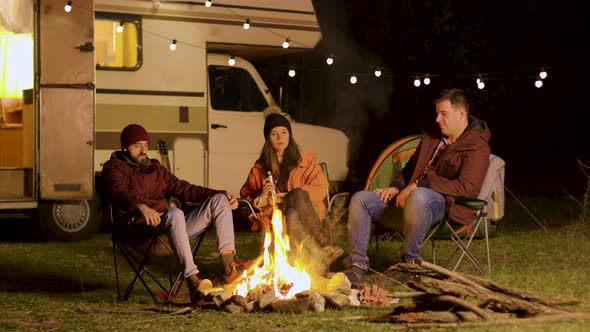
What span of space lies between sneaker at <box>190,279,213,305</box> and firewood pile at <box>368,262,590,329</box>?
100cm

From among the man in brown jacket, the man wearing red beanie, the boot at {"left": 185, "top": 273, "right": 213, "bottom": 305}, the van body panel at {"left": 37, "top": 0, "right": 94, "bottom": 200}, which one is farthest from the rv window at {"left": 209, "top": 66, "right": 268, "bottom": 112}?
the boot at {"left": 185, "top": 273, "right": 213, "bottom": 305}

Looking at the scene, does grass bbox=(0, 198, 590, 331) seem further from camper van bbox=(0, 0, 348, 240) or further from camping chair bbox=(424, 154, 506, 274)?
camper van bbox=(0, 0, 348, 240)

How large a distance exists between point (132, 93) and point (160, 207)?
355 cm

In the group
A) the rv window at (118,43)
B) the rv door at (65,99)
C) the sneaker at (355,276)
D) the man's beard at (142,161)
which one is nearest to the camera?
the sneaker at (355,276)

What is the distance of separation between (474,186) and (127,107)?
4.19m

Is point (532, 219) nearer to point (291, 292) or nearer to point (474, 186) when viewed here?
point (474, 186)

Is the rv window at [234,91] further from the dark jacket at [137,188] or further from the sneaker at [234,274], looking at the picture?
the sneaker at [234,274]

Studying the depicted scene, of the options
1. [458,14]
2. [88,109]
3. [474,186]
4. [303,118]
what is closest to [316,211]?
[474,186]

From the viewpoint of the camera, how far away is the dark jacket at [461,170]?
6168 millimetres

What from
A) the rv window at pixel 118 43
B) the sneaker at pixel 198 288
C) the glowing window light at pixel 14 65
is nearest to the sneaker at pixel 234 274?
the sneaker at pixel 198 288

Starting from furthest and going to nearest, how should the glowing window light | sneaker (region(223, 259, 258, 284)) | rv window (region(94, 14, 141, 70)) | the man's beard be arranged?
the glowing window light, rv window (region(94, 14, 141, 70)), the man's beard, sneaker (region(223, 259, 258, 284))

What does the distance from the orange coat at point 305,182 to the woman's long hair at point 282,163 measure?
0.03 meters

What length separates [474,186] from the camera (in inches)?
245

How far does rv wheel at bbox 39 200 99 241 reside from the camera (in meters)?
9.19
